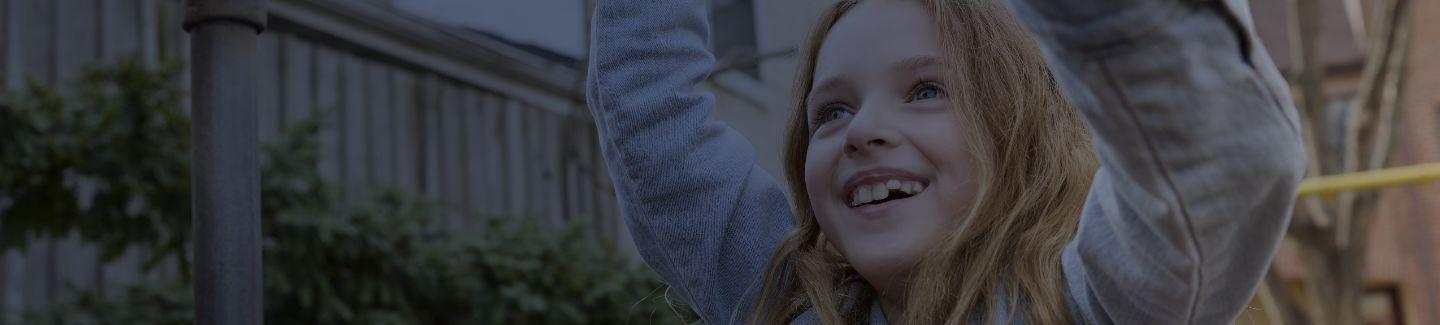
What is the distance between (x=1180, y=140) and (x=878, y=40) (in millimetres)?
465

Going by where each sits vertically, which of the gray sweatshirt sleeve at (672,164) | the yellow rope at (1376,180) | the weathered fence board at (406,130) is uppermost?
the gray sweatshirt sleeve at (672,164)

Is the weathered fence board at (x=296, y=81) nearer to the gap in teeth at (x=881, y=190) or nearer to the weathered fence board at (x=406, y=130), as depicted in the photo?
the weathered fence board at (x=406, y=130)

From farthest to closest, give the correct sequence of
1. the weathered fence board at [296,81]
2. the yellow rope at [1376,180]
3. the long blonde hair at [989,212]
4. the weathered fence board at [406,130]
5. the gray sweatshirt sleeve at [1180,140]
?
1. the weathered fence board at [406,130]
2. the weathered fence board at [296,81]
3. the yellow rope at [1376,180]
4. the long blonde hair at [989,212]
5. the gray sweatshirt sleeve at [1180,140]

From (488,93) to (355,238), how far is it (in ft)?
5.51

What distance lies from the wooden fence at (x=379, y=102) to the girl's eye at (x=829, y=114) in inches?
80.8

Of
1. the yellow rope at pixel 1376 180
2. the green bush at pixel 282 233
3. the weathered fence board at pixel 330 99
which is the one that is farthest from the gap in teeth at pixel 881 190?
the weathered fence board at pixel 330 99

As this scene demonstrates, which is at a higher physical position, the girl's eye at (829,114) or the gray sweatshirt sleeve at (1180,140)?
the gray sweatshirt sleeve at (1180,140)

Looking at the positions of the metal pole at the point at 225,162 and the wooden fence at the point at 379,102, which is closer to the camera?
the metal pole at the point at 225,162

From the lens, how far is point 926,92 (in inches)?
42.9

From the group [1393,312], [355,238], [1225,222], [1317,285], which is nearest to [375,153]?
[355,238]

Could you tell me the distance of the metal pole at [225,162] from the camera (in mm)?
1111

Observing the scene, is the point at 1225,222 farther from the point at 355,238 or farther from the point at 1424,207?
the point at 1424,207

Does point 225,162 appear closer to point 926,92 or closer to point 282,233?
point 926,92

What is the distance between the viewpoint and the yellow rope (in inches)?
131
